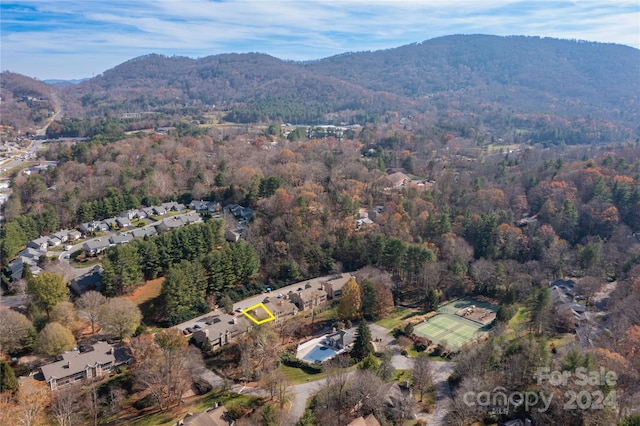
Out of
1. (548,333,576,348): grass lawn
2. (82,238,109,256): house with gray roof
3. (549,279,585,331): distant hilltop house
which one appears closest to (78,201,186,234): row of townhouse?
(82,238,109,256): house with gray roof

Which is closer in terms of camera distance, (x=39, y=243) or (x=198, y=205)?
(x=39, y=243)

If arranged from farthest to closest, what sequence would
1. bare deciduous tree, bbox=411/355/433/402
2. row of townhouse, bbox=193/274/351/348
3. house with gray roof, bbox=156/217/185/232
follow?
house with gray roof, bbox=156/217/185/232 → row of townhouse, bbox=193/274/351/348 → bare deciduous tree, bbox=411/355/433/402

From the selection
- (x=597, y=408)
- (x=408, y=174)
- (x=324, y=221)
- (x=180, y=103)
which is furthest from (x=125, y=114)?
(x=597, y=408)

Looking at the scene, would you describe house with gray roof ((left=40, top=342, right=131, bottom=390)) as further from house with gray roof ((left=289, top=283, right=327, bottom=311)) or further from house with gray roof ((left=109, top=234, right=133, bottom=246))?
house with gray roof ((left=109, top=234, right=133, bottom=246))

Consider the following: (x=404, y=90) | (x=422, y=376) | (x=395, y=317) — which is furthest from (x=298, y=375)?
(x=404, y=90)

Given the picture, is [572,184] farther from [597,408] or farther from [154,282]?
[154,282]

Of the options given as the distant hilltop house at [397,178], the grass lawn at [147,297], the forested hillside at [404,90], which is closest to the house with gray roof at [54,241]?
the grass lawn at [147,297]

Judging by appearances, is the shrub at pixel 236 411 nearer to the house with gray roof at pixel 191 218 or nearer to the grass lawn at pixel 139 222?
the house with gray roof at pixel 191 218

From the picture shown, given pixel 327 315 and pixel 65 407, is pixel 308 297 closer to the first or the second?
pixel 327 315
